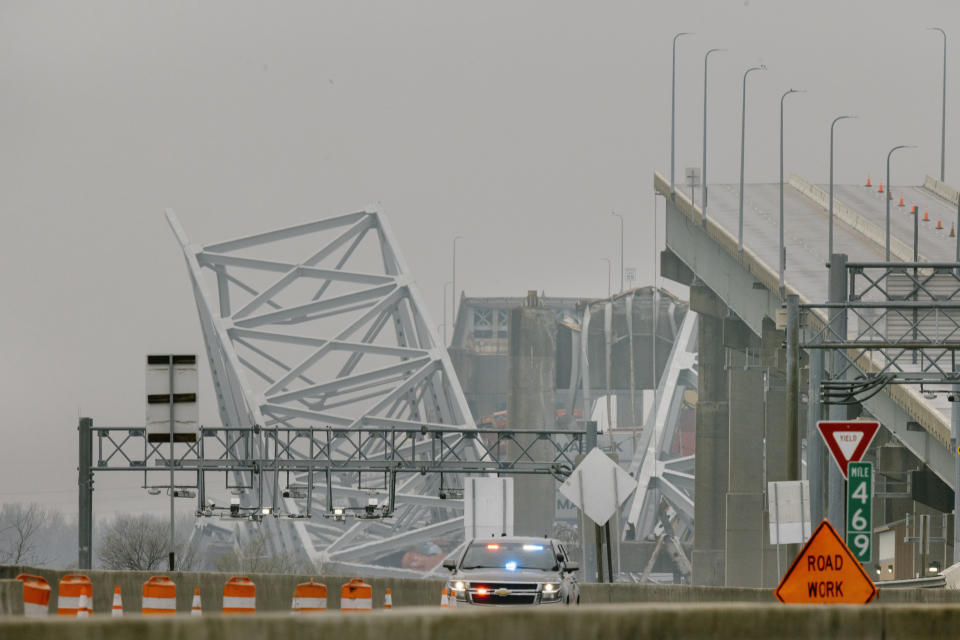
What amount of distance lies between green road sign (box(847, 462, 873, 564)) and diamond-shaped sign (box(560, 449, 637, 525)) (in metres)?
8.62

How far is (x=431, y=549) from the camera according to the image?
149 metres

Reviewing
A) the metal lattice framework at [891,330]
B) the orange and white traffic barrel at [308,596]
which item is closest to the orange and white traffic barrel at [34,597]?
the orange and white traffic barrel at [308,596]

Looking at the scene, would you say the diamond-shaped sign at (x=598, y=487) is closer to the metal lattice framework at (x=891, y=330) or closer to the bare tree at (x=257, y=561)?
the metal lattice framework at (x=891, y=330)

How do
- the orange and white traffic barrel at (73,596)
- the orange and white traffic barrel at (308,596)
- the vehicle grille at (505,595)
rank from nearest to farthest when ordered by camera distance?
the orange and white traffic barrel at (73,596)
the orange and white traffic barrel at (308,596)
the vehicle grille at (505,595)

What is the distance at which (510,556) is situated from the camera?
76.9ft

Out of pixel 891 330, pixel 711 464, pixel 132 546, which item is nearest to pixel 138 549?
pixel 132 546

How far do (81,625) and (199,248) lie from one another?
298 feet

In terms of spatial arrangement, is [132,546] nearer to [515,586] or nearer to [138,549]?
[138,549]

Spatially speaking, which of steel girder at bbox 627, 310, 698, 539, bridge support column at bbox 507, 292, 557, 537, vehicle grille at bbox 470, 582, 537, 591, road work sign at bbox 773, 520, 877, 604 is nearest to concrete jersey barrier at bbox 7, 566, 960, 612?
Answer: vehicle grille at bbox 470, 582, 537, 591

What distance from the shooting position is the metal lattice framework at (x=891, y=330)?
36125 mm

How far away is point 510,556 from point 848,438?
4.38 m

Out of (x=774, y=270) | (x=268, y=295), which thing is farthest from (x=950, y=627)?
(x=268, y=295)

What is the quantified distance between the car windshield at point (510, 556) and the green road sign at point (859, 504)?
3552 millimetres

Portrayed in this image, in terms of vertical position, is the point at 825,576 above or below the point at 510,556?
above
